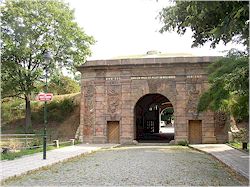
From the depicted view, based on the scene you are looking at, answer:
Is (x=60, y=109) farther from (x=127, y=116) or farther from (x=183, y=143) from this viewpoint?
(x=183, y=143)

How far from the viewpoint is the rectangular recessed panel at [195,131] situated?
2600cm

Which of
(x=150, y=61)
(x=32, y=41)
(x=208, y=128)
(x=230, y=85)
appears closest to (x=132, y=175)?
(x=230, y=85)

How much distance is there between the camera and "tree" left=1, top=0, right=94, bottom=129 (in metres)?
29.0

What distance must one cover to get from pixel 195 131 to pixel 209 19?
690 inches

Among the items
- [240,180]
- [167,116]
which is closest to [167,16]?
[240,180]

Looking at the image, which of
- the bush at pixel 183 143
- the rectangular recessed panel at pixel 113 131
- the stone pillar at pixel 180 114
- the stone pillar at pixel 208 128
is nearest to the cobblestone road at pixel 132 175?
the bush at pixel 183 143

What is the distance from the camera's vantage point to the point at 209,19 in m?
9.44

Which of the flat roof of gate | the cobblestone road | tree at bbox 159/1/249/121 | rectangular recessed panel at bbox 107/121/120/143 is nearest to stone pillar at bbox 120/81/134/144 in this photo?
rectangular recessed panel at bbox 107/121/120/143

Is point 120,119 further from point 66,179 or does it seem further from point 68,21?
point 66,179

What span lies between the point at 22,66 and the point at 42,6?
17.3ft

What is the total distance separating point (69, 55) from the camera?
31.5 metres

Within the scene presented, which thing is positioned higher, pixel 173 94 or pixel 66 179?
pixel 173 94

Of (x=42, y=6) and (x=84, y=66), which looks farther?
(x=42, y=6)

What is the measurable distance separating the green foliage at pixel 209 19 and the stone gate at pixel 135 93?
14753 mm
